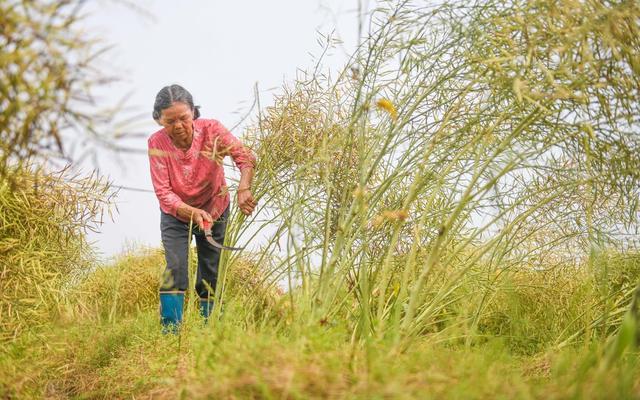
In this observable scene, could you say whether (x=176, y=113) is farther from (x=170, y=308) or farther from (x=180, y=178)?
(x=170, y=308)

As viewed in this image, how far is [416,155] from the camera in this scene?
2709mm

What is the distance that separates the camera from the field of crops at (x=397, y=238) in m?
1.76

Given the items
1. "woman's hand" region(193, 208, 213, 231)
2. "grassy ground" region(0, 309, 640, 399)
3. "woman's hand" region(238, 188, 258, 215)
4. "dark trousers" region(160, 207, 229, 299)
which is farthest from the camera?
"dark trousers" region(160, 207, 229, 299)

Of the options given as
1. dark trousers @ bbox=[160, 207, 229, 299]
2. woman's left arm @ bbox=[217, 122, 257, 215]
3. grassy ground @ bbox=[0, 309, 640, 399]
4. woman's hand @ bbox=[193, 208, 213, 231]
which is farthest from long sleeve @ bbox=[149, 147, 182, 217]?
grassy ground @ bbox=[0, 309, 640, 399]

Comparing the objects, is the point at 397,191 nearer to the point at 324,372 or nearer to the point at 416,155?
the point at 416,155

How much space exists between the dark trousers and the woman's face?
0.49 metres

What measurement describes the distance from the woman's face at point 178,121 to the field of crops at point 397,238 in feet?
1.34

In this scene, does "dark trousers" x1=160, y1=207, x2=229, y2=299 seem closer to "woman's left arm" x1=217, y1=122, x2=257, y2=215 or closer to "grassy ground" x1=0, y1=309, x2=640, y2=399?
"woman's left arm" x1=217, y1=122, x2=257, y2=215

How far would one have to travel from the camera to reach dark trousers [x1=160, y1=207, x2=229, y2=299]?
145 inches

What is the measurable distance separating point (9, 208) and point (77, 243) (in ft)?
1.55

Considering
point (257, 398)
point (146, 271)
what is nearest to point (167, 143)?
point (146, 271)

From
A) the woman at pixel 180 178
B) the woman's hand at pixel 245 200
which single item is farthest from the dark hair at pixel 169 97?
the woman's hand at pixel 245 200

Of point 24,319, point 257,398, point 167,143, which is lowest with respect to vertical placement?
point 257,398

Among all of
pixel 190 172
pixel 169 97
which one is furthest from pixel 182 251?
pixel 169 97
